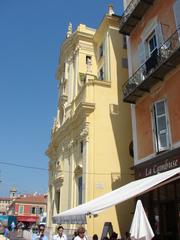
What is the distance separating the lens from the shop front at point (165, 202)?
12523 mm

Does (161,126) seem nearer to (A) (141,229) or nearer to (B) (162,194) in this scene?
(B) (162,194)

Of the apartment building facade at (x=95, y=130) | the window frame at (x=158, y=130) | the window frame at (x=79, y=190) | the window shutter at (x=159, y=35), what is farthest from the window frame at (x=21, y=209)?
the window shutter at (x=159, y=35)

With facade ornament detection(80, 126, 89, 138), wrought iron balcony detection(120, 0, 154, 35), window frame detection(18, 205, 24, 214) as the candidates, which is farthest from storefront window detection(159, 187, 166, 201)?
window frame detection(18, 205, 24, 214)

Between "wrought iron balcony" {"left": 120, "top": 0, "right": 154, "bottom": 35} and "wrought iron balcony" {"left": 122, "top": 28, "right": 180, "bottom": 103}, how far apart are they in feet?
8.90

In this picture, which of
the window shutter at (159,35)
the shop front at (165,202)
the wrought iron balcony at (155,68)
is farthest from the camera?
the window shutter at (159,35)

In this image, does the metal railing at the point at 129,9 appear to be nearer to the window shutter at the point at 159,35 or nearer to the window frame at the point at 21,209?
the window shutter at the point at 159,35

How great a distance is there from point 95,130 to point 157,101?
664cm

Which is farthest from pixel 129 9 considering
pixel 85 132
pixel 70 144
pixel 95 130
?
pixel 70 144

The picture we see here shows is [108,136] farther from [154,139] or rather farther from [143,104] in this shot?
[154,139]

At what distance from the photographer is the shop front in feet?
41.1

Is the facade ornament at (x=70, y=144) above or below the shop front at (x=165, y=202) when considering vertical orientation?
above

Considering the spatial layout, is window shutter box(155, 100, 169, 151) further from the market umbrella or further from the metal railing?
the metal railing

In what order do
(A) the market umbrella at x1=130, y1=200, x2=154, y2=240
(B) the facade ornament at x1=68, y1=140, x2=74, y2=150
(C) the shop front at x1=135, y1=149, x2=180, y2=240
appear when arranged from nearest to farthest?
(A) the market umbrella at x1=130, y1=200, x2=154, y2=240 → (C) the shop front at x1=135, y1=149, x2=180, y2=240 → (B) the facade ornament at x1=68, y1=140, x2=74, y2=150

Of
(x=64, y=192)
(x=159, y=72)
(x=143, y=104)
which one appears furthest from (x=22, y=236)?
(x=159, y=72)
